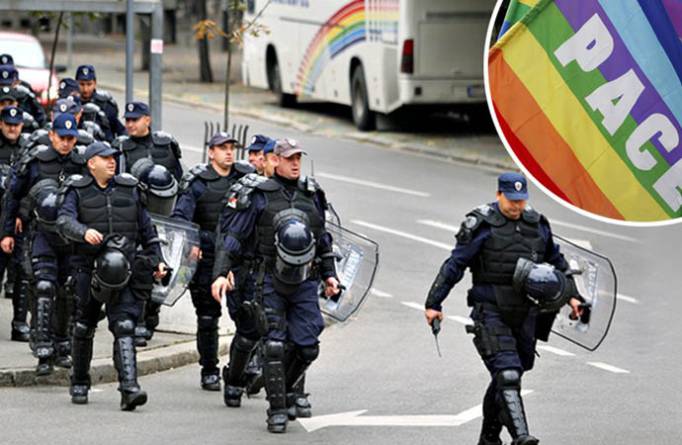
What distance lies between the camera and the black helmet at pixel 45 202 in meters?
13.0

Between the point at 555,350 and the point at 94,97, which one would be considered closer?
the point at 555,350

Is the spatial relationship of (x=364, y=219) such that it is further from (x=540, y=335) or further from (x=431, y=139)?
(x=540, y=335)

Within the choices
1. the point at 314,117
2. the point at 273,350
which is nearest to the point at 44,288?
the point at 273,350

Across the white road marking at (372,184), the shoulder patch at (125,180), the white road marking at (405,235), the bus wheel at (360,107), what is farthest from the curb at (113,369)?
the bus wheel at (360,107)

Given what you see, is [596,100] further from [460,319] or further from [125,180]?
[460,319]

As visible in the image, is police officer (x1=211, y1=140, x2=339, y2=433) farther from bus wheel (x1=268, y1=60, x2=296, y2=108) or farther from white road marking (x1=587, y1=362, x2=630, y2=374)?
bus wheel (x1=268, y1=60, x2=296, y2=108)

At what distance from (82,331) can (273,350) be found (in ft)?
4.78

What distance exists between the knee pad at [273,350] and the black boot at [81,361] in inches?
54.7

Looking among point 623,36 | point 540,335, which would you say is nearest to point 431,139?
point 540,335

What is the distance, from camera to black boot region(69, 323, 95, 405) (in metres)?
12.3

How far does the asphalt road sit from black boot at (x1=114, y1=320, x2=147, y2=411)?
4.5 inches

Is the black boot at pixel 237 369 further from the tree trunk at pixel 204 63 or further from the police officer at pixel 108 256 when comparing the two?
the tree trunk at pixel 204 63

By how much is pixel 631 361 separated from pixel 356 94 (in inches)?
725

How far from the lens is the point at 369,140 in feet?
103
